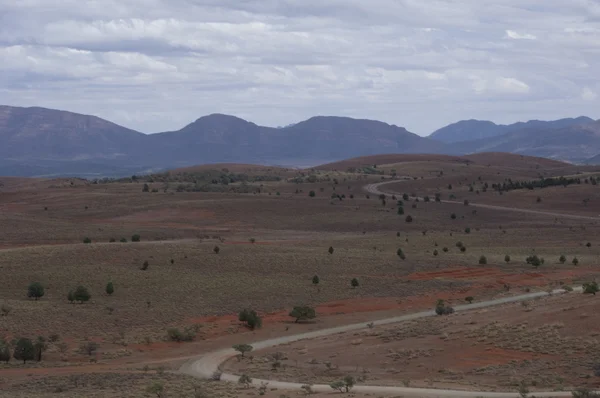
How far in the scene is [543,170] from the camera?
186500mm

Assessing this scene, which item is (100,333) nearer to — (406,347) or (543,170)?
(406,347)

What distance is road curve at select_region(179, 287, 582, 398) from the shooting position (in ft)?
89.5

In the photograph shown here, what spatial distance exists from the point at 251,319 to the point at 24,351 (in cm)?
1182

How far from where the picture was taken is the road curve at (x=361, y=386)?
2728cm

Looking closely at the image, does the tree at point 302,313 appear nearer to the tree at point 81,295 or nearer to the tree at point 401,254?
the tree at point 81,295

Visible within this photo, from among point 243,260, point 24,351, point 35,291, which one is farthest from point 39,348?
point 243,260

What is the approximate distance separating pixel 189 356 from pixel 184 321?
7.57 meters

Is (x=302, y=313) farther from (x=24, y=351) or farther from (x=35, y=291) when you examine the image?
(x=24, y=351)

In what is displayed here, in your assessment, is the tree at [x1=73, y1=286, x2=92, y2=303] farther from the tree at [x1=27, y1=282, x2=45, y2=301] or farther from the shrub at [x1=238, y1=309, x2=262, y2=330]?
the shrub at [x1=238, y1=309, x2=262, y2=330]

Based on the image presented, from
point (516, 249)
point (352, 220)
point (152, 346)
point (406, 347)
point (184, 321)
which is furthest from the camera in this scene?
point (352, 220)

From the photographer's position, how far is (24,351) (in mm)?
36062

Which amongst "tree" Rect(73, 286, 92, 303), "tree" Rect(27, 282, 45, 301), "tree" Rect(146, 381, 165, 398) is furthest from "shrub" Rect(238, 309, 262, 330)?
"tree" Rect(146, 381, 165, 398)

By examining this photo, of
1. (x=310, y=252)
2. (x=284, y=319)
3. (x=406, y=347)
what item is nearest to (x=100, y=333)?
(x=284, y=319)

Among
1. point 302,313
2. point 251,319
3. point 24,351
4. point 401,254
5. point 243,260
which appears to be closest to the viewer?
point 24,351
